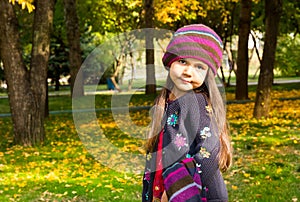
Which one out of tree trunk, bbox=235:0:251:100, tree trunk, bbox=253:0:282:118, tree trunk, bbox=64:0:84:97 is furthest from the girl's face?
tree trunk, bbox=64:0:84:97

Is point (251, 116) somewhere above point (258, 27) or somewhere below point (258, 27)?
below

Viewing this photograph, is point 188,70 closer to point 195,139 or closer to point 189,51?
point 189,51

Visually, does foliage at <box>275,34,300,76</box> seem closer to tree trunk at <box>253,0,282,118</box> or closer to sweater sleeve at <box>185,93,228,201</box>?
tree trunk at <box>253,0,282,118</box>

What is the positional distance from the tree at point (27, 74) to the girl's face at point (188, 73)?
7636 mm

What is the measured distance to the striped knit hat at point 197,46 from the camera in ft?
9.29

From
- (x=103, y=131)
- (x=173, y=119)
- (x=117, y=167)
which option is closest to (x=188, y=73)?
(x=173, y=119)

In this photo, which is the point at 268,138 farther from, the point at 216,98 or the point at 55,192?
the point at 216,98

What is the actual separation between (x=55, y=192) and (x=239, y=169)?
2.75m

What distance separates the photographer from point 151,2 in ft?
71.1

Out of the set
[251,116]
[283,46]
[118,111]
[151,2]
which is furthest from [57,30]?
[118,111]

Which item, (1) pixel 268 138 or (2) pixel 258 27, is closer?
(1) pixel 268 138

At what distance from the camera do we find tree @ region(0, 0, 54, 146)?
392 inches

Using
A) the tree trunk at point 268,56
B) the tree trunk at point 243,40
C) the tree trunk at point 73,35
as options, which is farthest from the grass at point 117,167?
the tree trunk at point 73,35

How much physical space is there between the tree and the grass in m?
0.43
